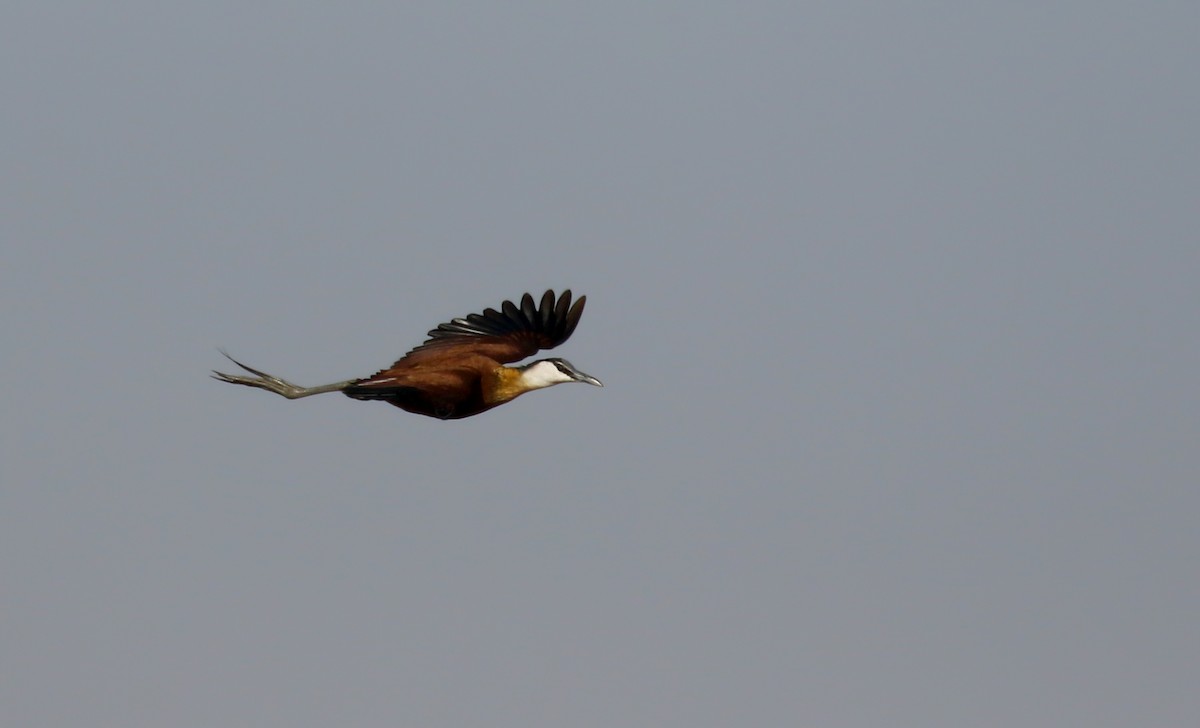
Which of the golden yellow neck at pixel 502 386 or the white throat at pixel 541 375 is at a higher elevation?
the white throat at pixel 541 375

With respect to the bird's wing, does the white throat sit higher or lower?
lower

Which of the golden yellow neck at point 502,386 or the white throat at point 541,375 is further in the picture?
the white throat at point 541,375

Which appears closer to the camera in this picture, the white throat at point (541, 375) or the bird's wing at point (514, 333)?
the white throat at point (541, 375)

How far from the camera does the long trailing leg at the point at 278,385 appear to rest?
67.1 feet

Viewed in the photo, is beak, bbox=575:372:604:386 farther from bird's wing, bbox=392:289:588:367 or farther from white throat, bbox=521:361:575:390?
bird's wing, bbox=392:289:588:367

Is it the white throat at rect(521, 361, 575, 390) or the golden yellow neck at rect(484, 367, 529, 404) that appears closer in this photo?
the golden yellow neck at rect(484, 367, 529, 404)

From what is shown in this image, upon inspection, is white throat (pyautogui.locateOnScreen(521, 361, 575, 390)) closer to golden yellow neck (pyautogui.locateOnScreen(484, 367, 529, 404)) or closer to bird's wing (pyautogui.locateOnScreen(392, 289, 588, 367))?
golden yellow neck (pyautogui.locateOnScreen(484, 367, 529, 404))

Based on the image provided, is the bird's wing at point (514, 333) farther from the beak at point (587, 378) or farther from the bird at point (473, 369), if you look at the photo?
the beak at point (587, 378)

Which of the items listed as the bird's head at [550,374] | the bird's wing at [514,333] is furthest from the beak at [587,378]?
the bird's wing at [514,333]

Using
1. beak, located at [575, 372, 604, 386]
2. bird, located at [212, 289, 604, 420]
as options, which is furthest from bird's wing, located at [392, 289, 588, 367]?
beak, located at [575, 372, 604, 386]

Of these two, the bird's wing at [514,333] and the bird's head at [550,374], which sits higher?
the bird's wing at [514,333]

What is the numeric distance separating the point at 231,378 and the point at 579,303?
15.7 feet

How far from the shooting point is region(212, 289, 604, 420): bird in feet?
66.9

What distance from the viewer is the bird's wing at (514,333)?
21688 millimetres
